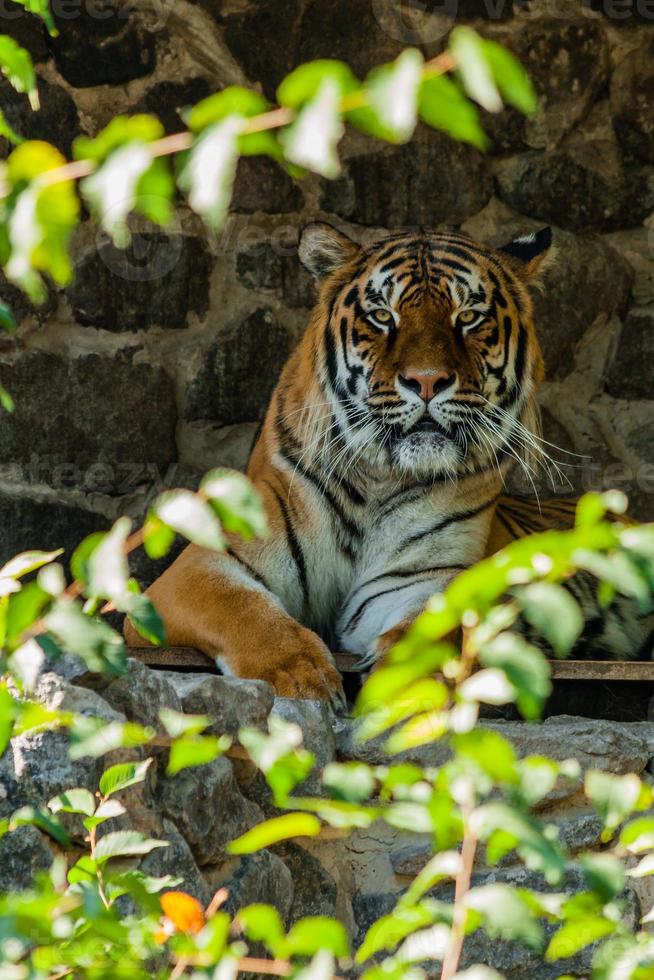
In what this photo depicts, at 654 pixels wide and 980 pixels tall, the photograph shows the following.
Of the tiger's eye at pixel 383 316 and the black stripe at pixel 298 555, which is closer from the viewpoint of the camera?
the black stripe at pixel 298 555

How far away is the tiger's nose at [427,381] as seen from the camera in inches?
132

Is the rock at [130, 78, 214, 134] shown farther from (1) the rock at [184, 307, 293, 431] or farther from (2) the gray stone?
(2) the gray stone

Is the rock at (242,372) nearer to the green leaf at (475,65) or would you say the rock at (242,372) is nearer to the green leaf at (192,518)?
the green leaf at (192,518)

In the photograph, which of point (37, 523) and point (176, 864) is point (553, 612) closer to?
point (176, 864)

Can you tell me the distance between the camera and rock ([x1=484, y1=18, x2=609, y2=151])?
445cm

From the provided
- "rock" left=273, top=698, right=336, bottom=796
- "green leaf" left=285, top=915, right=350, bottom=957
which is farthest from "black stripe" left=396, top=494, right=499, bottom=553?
"green leaf" left=285, top=915, right=350, bottom=957

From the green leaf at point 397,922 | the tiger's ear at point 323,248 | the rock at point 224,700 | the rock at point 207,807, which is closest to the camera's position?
the green leaf at point 397,922

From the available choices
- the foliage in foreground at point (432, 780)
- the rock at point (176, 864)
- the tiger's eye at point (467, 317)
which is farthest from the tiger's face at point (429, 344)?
the foliage in foreground at point (432, 780)

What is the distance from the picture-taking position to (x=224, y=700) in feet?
7.52

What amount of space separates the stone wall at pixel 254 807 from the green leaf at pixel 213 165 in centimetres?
114

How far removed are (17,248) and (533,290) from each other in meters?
3.68

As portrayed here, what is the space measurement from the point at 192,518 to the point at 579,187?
3738 mm

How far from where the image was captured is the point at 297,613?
342cm

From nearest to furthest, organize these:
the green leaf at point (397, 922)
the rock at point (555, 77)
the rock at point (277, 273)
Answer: the green leaf at point (397, 922) < the rock at point (277, 273) < the rock at point (555, 77)
